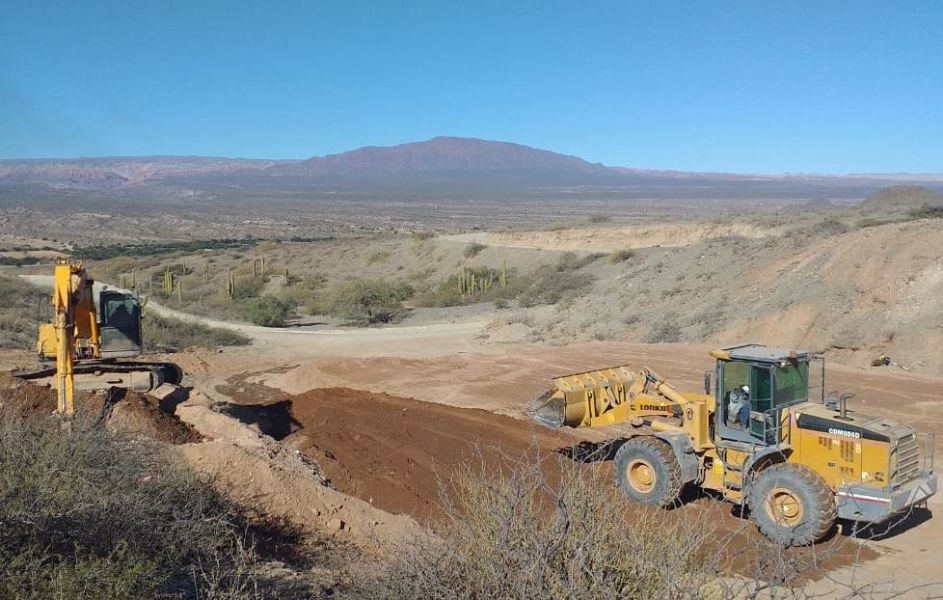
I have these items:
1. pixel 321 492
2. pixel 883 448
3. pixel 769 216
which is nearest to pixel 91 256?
pixel 769 216

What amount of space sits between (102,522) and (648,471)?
7.11 metres

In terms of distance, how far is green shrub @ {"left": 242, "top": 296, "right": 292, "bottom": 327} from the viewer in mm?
35969

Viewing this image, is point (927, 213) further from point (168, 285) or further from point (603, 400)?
point (168, 285)

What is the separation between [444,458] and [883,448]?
6507mm

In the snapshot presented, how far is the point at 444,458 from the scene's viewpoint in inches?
535

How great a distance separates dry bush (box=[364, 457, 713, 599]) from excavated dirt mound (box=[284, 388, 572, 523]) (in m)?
4.54

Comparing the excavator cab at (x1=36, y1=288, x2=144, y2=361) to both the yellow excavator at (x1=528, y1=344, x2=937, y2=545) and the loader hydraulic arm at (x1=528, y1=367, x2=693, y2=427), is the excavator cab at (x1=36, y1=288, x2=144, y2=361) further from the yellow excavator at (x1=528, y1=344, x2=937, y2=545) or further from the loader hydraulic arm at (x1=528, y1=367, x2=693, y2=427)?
the yellow excavator at (x1=528, y1=344, x2=937, y2=545)

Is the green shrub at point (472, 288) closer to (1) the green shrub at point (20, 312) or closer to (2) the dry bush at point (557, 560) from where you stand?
(1) the green shrub at point (20, 312)

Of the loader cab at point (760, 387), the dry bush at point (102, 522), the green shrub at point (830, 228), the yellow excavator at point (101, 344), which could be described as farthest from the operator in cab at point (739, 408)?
the green shrub at point (830, 228)

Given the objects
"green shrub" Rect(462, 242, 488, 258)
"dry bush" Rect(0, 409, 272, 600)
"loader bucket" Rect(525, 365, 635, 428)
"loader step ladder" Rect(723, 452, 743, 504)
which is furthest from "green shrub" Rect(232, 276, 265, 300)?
"loader step ladder" Rect(723, 452, 743, 504)

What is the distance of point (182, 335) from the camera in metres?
29.5

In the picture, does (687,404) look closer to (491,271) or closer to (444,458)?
(444,458)

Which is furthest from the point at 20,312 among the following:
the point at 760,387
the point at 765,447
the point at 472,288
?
the point at 765,447

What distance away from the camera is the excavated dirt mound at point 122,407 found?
1275 cm
